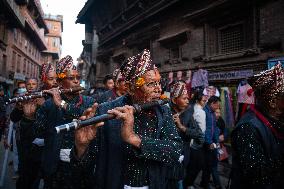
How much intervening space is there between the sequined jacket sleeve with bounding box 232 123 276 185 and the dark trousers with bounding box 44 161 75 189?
1.94m

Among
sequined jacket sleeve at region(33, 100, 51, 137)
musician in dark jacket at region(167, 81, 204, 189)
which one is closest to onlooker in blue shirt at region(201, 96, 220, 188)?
musician in dark jacket at region(167, 81, 204, 189)

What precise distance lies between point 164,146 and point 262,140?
0.89 m

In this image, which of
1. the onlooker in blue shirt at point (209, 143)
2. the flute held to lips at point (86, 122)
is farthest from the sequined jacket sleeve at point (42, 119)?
the onlooker in blue shirt at point (209, 143)

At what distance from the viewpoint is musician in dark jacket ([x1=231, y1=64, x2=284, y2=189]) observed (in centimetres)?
236

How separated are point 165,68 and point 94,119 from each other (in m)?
10.2

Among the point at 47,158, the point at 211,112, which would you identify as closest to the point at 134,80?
the point at 47,158

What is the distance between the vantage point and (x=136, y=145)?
2.08 metres

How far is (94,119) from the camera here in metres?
2.04

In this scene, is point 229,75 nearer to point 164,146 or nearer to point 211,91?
point 211,91

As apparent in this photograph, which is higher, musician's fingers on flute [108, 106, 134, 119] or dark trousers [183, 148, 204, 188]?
musician's fingers on flute [108, 106, 134, 119]

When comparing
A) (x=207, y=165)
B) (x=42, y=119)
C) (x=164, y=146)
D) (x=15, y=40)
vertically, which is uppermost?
(x=15, y=40)

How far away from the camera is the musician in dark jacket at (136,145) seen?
2.19 meters

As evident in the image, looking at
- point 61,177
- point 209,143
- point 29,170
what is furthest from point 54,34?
point 61,177

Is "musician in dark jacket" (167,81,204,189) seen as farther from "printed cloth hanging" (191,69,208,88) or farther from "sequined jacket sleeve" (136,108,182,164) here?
"printed cloth hanging" (191,69,208,88)
